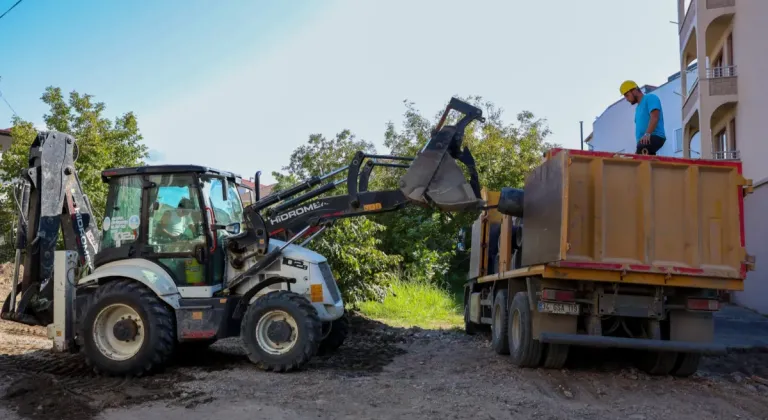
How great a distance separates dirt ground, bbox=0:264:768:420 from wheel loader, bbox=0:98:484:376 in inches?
20.2

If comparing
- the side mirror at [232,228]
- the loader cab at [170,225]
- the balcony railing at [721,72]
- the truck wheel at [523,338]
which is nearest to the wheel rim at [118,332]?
the loader cab at [170,225]

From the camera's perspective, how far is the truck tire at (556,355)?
26.9 feet

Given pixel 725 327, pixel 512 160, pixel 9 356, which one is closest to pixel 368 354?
pixel 9 356

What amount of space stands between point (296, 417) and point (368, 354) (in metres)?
4.11

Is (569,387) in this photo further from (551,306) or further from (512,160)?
(512,160)

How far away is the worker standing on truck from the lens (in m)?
8.70

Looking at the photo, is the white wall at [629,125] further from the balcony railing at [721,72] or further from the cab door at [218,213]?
the cab door at [218,213]

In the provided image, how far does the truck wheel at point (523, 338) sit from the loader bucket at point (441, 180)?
4.95 ft

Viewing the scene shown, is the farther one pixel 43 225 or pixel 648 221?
pixel 43 225

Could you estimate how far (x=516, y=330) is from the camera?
8.87 metres

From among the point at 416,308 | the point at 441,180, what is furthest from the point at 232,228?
the point at 416,308

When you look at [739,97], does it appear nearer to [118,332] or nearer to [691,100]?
[691,100]

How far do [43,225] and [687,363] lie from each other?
824 cm

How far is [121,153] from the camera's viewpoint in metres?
23.4
